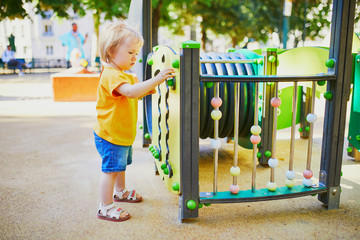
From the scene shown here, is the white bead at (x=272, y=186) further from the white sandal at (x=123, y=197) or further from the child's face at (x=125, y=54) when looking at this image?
A: the child's face at (x=125, y=54)

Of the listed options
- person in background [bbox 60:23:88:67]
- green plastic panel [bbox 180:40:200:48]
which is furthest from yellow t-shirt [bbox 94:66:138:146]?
person in background [bbox 60:23:88:67]

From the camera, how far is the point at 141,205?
2795mm

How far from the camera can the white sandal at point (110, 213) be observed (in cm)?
251

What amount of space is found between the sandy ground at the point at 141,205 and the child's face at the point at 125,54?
3.69 ft

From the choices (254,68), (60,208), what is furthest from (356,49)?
(60,208)

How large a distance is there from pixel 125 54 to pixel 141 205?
3.93ft

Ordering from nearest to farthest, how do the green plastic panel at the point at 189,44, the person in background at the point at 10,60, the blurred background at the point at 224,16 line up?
the green plastic panel at the point at 189,44 < the blurred background at the point at 224,16 < the person in background at the point at 10,60

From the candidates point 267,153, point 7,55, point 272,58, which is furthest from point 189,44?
point 7,55

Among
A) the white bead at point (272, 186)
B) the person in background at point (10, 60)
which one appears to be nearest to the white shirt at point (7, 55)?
the person in background at point (10, 60)

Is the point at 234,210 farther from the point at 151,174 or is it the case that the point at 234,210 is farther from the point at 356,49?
the point at 356,49

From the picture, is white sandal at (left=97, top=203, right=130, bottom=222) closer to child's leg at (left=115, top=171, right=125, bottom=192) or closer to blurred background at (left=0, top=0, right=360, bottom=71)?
child's leg at (left=115, top=171, right=125, bottom=192)

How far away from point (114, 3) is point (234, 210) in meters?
17.0

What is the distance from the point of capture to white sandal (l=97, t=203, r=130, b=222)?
2.51 meters

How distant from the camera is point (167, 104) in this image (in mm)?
2809
